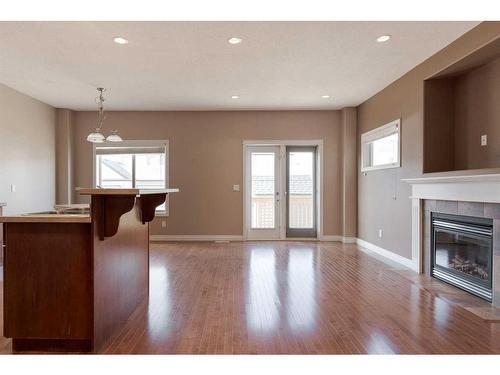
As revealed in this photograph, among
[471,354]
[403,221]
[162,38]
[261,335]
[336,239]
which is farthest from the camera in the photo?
[336,239]

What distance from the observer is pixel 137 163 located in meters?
6.93

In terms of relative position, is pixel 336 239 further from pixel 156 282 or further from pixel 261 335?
pixel 261 335

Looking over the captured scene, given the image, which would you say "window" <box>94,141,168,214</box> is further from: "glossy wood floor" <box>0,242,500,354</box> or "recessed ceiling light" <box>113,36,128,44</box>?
"recessed ceiling light" <box>113,36,128,44</box>

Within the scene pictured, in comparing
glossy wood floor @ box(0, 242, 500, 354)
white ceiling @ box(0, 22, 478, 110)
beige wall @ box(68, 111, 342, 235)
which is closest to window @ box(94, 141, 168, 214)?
beige wall @ box(68, 111, 342, 235)

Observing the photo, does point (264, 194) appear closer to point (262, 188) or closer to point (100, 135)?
point (262, 188)

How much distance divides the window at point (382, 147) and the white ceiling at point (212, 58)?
0.72 meters

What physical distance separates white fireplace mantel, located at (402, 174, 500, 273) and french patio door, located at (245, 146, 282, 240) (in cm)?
299

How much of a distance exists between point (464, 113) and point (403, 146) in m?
0.90

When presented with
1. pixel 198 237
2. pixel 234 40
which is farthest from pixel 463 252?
pixel 198 237

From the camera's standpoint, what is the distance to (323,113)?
686 cm

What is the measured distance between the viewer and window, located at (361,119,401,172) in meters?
4.98

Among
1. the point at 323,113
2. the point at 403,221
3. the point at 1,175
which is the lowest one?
the point at 403,221
